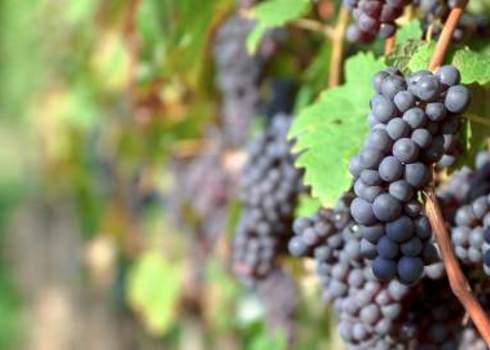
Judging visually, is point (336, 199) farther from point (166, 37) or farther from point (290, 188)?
point (166, 37)

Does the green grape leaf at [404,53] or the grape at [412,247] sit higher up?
the green grape leaf at [404,53]

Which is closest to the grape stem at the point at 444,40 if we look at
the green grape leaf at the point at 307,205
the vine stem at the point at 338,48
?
the green grape leaf at the point at 307,205

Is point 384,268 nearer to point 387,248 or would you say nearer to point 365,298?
point 387,248

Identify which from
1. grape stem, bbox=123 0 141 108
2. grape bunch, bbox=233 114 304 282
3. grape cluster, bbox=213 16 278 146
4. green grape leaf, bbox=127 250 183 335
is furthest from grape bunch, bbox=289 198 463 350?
green grape leaf, bbox=127 250 183 335

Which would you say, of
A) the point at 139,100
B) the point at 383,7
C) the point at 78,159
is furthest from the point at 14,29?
the point at 383,7

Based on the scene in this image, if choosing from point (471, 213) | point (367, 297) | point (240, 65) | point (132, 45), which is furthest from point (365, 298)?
point (132, 45)

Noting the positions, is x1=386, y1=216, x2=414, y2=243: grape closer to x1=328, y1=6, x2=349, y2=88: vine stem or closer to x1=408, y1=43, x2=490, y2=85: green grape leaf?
x1=408, y1=43, x2=490, y2=85: green grape leaf

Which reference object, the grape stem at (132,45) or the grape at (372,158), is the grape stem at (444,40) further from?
the grape stem at (132,45)
